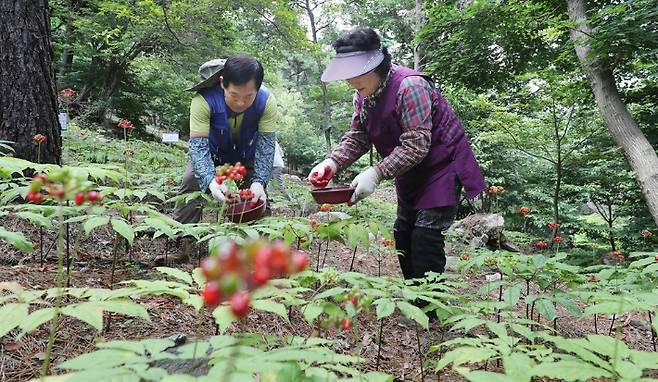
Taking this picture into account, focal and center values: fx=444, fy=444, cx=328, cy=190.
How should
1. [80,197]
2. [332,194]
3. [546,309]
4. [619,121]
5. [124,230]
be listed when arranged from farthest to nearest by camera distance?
1. [619,121]
2. [332,194]
3. [546,309]
4. [124,230]
5. [80,197]

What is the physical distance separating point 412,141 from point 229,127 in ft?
4.53

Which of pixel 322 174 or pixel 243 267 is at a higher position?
pixel 322 174

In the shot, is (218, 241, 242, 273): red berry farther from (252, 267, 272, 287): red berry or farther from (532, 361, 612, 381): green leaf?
(532, 361, 612, 381): green leaf

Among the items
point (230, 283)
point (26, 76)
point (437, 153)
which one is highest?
point (26, 76)

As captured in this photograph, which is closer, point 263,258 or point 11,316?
point 263,258

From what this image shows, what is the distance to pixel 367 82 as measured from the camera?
8.88ft

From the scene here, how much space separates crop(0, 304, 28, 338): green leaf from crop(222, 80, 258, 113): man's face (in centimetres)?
200

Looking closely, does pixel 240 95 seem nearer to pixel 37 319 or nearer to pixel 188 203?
pixel 188 203

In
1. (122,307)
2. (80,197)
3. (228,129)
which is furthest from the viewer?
(228,129)

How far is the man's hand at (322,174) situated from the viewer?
8.80 ft

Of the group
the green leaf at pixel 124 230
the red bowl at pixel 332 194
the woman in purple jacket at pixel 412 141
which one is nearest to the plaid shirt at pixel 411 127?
the woman in purple jacket at pixel 412 141

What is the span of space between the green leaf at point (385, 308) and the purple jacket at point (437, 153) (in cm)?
135

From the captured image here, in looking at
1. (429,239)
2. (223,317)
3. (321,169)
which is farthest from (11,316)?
(429,239)

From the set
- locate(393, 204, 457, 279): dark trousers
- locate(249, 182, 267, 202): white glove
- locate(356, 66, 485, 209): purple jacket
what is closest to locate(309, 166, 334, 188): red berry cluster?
locate(249, 182, 267, 202): white glove
